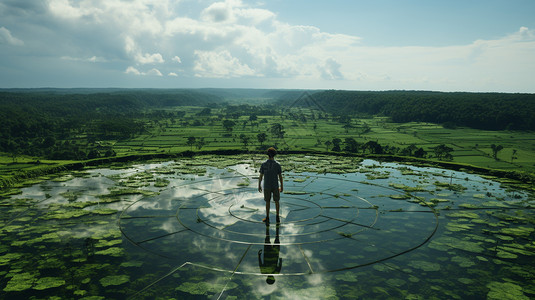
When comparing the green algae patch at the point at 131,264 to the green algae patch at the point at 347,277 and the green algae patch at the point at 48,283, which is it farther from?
the green algae patch at the point at 347,277

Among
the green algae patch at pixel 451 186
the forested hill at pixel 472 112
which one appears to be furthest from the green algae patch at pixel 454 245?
the forested hill at pixel 472 112

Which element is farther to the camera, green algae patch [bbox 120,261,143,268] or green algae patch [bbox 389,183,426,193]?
green algae patch [bbox 389,183,426,193]

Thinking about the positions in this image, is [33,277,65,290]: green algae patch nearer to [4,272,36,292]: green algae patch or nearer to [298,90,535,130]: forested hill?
[4,272,36,292]: green algae patch

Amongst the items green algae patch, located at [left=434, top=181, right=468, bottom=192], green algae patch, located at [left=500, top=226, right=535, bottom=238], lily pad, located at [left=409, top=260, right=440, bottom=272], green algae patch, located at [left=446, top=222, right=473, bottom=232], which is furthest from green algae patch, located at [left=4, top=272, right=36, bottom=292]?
green algae patch, located at [left=434, top=181, right=468, bottom=192]

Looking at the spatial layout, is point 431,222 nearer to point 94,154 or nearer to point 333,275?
point 333,275

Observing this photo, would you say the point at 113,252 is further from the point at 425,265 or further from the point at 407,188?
the point at 407,188

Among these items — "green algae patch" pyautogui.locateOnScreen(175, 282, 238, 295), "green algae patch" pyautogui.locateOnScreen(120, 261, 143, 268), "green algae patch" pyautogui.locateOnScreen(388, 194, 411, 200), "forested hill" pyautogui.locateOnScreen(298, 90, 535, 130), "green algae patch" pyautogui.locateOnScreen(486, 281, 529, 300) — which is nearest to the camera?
"green algae patch" pyautogui.locateOnScreen(486, 281, 529, 300)

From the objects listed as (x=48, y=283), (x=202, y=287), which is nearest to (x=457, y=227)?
(x=202, y=287)
